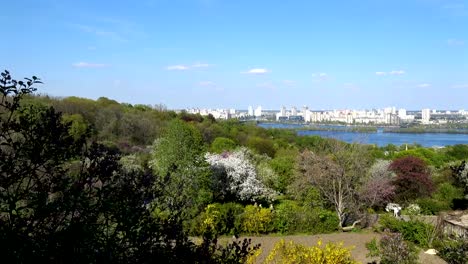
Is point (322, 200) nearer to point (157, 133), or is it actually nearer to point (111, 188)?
point (111, 188)

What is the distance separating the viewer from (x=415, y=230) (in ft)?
42.5

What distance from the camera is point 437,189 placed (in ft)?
66.0

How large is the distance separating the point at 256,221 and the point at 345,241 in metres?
2.90

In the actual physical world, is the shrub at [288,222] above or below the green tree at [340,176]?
below

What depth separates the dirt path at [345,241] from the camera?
10750 millimetres

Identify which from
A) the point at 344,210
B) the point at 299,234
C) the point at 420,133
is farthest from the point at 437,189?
the point at 420,133

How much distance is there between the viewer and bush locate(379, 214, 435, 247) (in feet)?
41.0

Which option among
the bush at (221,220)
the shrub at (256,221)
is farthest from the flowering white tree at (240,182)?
the shrub at (256,221)

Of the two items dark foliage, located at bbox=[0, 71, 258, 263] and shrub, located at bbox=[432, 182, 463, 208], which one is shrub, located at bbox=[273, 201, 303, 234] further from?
dark foliage, located at bbox=[0, 71, 258, 263]

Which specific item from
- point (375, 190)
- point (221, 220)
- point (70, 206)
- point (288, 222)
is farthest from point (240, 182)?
point (70, 206)

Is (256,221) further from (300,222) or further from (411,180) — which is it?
(411,180)

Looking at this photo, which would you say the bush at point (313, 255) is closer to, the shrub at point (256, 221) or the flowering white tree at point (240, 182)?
the shrub at point (256, 221)

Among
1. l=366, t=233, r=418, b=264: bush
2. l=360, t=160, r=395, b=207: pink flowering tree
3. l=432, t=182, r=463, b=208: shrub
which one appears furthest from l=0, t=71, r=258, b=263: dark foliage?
l=432, t=182, r=463, b=208: shrub

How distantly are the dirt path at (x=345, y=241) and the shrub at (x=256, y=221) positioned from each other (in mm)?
623
